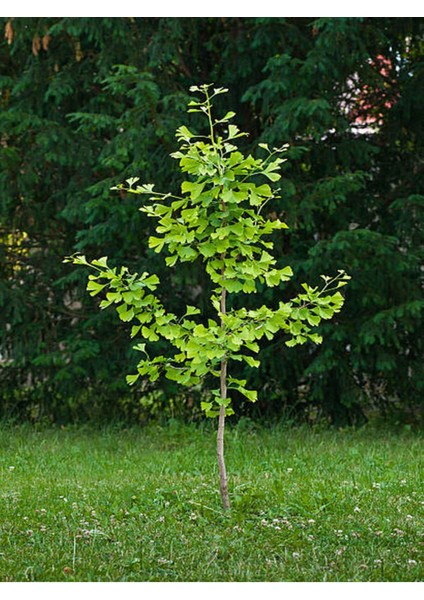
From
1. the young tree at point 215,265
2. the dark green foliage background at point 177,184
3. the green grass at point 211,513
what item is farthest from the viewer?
the dark green foliage background at point 177,184

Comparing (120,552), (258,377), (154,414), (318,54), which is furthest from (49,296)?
(120,552)

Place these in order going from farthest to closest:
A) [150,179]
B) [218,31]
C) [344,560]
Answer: [218,31]
[150,179]
[344,560]

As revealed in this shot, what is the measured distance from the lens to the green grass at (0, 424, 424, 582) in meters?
4.18

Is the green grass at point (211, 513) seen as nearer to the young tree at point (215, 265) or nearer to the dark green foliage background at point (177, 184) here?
the young tree at point (215, 265)

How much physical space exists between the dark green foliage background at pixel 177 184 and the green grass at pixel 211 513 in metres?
1.13

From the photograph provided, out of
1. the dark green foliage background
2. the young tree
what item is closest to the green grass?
the young tree

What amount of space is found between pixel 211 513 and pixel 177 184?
361 centimetres

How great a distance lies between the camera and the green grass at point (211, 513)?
4.18 metres

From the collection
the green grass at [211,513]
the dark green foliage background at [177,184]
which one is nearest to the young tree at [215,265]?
the green grass at [211,513]

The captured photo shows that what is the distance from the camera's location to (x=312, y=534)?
4613mm

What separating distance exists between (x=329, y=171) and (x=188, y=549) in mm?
4516

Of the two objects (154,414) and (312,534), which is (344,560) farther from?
(154,414)

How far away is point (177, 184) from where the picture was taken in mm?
7809

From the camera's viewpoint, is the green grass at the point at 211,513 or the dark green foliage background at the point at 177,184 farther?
the dark green foliage background at the point at 177,184
